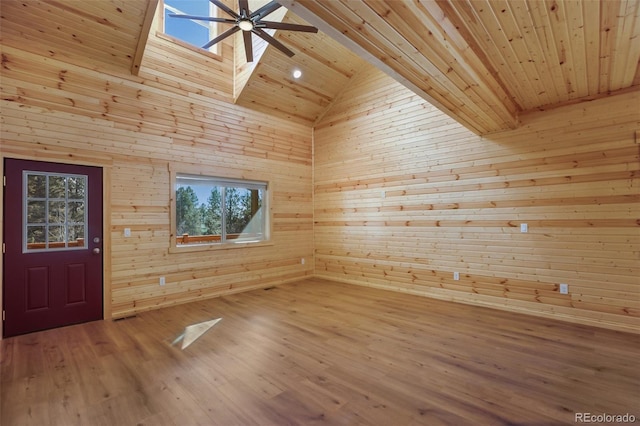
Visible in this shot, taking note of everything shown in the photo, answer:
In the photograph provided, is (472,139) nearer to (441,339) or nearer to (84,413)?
(441,339)

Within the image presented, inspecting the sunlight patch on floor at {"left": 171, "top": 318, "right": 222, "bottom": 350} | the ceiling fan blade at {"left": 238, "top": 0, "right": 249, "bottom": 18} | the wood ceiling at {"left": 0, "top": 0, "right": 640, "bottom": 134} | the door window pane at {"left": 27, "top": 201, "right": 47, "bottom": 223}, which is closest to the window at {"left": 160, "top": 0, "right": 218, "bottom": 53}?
the wood ceiling at {"left": 0, "top": 0, "right": 640, "bottom": 134}

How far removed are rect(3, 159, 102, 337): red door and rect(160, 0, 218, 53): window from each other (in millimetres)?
2700

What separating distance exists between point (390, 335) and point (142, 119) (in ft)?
15.1

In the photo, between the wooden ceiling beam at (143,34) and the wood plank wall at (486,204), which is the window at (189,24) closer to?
the wooden ceiling beam at (143,34)

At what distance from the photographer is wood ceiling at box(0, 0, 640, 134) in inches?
82.4

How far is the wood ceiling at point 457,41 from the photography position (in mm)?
2092

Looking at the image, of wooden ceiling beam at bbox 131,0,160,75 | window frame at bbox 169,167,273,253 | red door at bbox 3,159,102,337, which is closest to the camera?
red door at bbox 3,159,102,337

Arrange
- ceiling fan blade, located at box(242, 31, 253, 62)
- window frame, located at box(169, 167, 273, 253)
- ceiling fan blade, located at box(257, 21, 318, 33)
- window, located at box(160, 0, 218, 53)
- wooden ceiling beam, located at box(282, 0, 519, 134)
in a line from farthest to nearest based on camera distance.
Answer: window, located at box(160, 0, 218, 53) < window frame, located at box(169, 167, 273, 253) < ceiling fan blade, located at box(242, 31, 253, 62) < ceiling fan blade, located at box(257, 21, 318, 33) < wooden ceiling beam, located at box(282, 0, 519, 134)

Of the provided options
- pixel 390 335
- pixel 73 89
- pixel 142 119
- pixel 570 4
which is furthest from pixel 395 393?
pixel 73 89

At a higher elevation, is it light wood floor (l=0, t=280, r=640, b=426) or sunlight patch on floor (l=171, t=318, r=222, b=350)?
light wood floor (l=0, t=280, r=640, b=426)

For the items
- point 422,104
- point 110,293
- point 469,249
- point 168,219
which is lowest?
point 110,293

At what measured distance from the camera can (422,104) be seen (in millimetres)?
5168

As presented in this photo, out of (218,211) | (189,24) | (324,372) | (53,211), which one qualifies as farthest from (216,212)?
(324,372)

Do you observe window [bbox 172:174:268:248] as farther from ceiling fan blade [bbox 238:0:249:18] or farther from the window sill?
ceiling fan blade [bbox 238:0:249:18]
